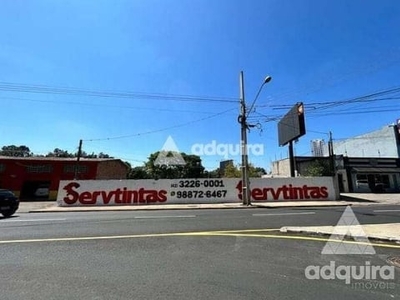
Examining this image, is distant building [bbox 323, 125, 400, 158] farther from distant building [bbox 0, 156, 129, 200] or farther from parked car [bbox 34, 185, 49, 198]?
parked car [bbox 34, 185, 49, 198]

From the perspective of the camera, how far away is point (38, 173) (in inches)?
1772

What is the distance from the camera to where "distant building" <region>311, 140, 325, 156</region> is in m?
58.2

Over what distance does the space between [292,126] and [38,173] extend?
3437 centimetres

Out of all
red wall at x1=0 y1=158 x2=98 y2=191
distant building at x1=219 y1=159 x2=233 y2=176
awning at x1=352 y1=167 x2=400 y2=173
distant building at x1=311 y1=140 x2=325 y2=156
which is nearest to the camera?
awning at x1=352 y1=167 x2=400 y2=173

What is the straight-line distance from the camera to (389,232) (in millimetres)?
9578

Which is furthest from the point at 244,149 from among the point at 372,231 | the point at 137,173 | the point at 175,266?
the point at 137,173

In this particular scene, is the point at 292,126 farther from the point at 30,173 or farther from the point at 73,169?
the point at 30,173

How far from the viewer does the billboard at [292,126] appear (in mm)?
33938

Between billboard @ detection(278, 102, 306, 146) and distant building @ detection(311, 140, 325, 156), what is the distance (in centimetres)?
2085

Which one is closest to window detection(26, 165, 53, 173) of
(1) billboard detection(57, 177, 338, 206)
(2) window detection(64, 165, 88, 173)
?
(2) window detection(64, 165, 88, 173)

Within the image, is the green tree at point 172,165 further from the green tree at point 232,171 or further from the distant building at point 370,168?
the distant building at point 370,168

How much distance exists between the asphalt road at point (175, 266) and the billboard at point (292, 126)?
25719 mm

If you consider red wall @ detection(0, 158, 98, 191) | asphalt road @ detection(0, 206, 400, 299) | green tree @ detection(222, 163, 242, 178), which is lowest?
asphalt road @ detection(0, 206, 400, 299)

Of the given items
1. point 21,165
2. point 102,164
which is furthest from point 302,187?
point 21,165
